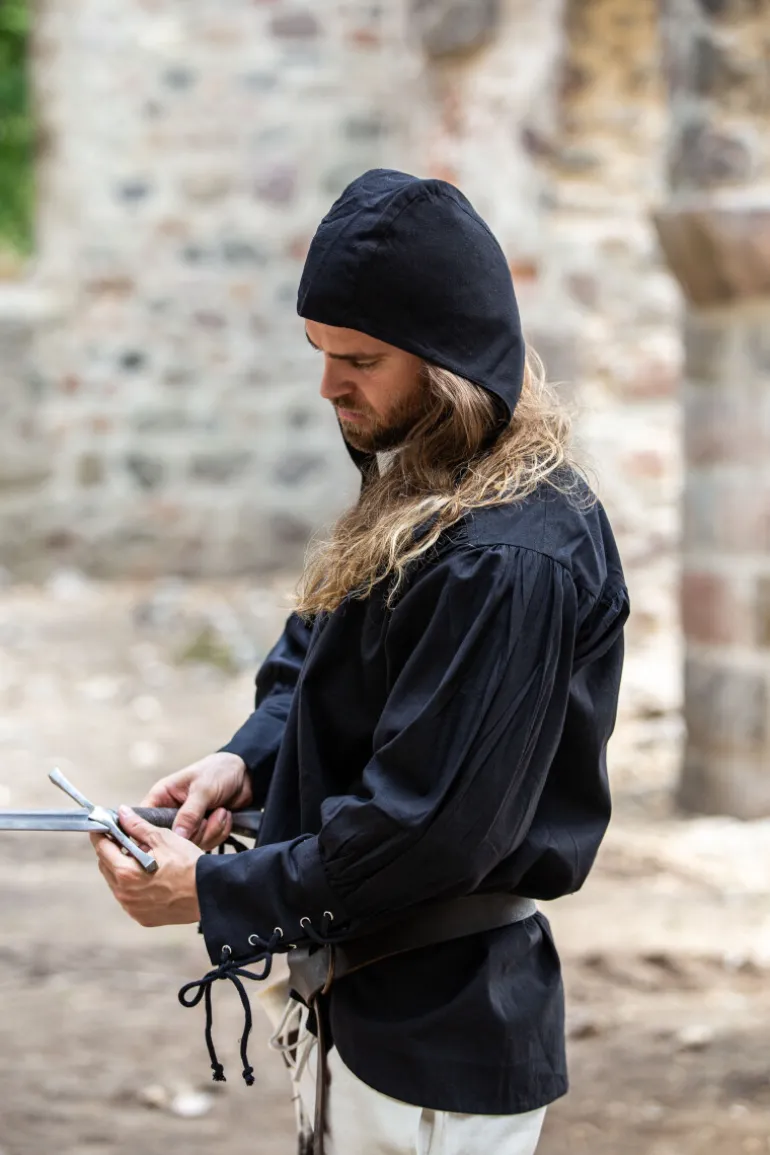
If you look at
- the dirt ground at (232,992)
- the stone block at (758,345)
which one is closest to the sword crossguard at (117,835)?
the dirt ground at (232,992)

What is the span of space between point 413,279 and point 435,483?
0.22 meters

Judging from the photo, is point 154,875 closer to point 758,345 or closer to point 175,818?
point 175,818

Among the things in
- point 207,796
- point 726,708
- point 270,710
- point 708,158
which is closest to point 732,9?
point 708,158

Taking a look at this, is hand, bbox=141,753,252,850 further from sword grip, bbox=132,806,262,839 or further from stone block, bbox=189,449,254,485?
stone block, bbox=189,449,254,485

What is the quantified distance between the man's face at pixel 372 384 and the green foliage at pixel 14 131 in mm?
8989

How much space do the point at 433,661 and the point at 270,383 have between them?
705 cm

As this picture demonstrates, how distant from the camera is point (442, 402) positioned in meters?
1.63

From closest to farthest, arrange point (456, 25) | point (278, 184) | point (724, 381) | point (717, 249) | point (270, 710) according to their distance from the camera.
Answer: point (270, 710), point (717, 249), point (724, 381), point (456, 25), point (278, 184)

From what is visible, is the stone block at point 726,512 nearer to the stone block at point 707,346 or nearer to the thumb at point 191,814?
the stone block at point 707,346

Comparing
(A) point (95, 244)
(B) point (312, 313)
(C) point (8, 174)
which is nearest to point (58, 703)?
(A) point (95, 244)

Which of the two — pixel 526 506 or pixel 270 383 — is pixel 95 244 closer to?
pixel 270 383

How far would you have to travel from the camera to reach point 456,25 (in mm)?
6938

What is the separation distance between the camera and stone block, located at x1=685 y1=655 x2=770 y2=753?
4879 millimetres

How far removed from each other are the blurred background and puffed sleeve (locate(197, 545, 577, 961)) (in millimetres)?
1699
